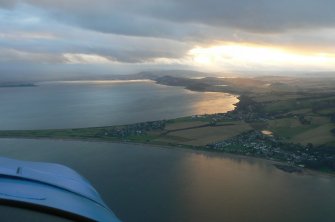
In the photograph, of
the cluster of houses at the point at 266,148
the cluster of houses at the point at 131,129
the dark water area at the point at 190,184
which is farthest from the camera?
the cluster of houses at the point at 131,129

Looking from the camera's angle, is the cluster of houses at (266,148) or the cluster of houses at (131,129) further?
the cluster of houses at (131,129)

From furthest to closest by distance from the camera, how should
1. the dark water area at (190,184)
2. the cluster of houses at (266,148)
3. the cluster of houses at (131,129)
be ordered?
1. the cluster of houses at (131,129)
2. the cluster of houses at (266,148)
3. the dark water area at (190,184)

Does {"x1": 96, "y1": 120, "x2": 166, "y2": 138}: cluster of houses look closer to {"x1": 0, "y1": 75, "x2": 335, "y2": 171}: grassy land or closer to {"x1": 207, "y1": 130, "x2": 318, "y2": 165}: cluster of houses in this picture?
{"x1": 0, "y1": 75, "x2": 335, "y2": 171}: grassy land

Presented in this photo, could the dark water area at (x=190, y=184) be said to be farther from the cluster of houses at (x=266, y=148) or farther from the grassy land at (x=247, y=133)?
the grassy land at (x=247, y=133)

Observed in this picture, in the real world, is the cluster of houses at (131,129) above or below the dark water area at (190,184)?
above

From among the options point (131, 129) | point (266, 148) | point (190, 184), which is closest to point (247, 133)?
point (266, 148)

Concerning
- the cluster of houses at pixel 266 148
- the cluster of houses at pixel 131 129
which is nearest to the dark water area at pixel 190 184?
the cluster of houses at pixel 266 148

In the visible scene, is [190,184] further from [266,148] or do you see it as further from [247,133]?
[247,133]

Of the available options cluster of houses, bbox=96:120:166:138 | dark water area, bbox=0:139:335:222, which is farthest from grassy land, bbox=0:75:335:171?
dark water area, bbox=0:139:335:222

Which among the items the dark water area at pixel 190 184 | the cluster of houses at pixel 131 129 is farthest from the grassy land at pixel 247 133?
the dark water area at pixel 190 184

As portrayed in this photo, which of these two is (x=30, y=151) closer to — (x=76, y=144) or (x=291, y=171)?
(x=76, y=144)
